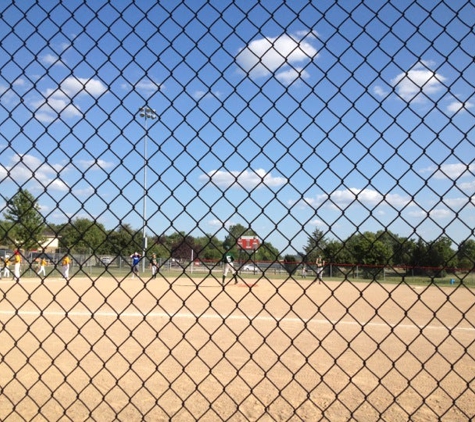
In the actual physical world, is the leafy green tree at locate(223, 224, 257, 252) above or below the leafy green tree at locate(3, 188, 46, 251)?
above

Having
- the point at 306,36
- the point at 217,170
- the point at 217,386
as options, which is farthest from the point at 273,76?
the point at 217,386

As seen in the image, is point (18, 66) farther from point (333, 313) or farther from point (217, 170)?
point (333, 313)

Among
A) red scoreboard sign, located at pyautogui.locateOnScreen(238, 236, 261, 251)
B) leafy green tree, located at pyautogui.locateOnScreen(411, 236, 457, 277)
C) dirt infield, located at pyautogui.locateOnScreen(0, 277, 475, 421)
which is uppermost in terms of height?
leafy green tree, located at pyautogui.locateOnScreen(411, 236, 457, 277)

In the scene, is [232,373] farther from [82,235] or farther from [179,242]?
[82,235]

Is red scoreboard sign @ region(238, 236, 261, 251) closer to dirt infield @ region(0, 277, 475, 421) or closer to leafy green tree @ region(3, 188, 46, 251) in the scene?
dirt infield @ region(0, 277, 475, 421)

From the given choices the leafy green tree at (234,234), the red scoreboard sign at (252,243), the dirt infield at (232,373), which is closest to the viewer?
the leafy green tree at (234,234)

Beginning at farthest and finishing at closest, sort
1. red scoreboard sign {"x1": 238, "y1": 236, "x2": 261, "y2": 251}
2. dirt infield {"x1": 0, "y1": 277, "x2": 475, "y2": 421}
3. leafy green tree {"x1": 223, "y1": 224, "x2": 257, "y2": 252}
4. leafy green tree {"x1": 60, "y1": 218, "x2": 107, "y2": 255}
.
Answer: dirt infield {"x1": 0, "y1": 277, "x2": 475, "y2": 421}, red scoreboard sign {"x1": 238, "y1": 236, "x2": 261, "y2": 251}, leafy green tree {"x1": 60, "y1": 218, "x2": 107, "y2": 255}, leafy green tree {"x1": 223, "y1": 224, "x2": 257, "y2": 252}

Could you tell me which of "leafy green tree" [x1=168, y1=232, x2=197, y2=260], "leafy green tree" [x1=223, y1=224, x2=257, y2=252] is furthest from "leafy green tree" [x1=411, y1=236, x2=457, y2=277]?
"leafy green tree" [x1=168, y1=232, x2=197, y2=260]

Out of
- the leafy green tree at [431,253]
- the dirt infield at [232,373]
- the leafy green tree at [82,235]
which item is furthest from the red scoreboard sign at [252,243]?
the leafy green tree at [431,253]

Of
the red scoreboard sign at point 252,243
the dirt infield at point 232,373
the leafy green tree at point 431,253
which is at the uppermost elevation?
the leafy green tree at point 431,253

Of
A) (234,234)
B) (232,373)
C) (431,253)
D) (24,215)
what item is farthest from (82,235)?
(431,253)

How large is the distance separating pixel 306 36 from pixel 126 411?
366 centimetres

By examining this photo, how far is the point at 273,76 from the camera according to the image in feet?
9.30

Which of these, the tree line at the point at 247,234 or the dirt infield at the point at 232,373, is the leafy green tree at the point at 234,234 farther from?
the dirt infield at the point at 232,373
